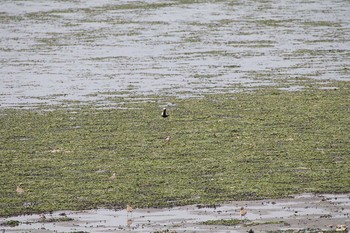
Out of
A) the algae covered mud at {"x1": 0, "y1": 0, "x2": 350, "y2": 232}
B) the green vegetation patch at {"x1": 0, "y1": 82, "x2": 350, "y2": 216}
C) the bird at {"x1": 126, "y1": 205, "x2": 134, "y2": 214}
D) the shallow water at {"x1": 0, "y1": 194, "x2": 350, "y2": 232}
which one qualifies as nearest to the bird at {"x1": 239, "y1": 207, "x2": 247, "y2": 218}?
the shallow water at {"x1": 0, "y1": 194, "x2": 350, "y2": 232}

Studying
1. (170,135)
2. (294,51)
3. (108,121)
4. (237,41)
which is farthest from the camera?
(237,41)

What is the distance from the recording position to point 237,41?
41.2 metres

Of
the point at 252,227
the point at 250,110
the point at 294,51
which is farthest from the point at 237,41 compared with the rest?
the point at 252,227

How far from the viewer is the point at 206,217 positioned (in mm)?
14164

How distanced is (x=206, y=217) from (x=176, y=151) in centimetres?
460

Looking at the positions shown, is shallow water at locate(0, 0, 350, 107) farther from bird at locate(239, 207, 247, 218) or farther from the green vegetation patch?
bird at locate(239, 207, 247, 218)

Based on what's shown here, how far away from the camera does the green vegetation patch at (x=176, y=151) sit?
1555cm

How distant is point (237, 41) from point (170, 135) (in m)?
21.4

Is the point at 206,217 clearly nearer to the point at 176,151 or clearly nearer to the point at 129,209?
the point at 129,209

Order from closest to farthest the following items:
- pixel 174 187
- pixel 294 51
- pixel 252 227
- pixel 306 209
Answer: pixel 252 227 < pixel 306 209 < pixel 174 187 < pixel 294 51

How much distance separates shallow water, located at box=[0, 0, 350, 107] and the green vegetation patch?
255 centimetres

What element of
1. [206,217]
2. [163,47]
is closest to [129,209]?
[206,217]

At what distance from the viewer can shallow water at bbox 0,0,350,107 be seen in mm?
28484

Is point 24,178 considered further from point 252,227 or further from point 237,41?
point 237,41
